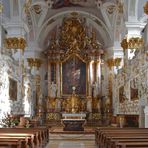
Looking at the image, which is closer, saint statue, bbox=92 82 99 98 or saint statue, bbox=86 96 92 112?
saint statue, bbox=86 96 92 112

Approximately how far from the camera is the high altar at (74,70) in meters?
28.5

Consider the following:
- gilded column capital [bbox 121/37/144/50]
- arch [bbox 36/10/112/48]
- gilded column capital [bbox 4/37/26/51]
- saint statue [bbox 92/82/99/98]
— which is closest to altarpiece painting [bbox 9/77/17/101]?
gilded column capital [bbox 4/37/26/51]

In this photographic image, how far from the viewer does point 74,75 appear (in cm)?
2919

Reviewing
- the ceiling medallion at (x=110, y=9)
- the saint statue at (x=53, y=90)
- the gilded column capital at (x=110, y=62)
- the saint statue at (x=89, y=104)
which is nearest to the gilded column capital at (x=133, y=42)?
the ceiling medallion at (x=110, y=9)

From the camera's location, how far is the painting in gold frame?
29.0 metres

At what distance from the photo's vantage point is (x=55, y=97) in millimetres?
28594

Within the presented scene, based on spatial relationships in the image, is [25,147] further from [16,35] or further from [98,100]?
[98,100]

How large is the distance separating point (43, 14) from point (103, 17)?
14.8 ft

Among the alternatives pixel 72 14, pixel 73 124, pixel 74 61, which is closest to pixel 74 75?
pixel 74 61

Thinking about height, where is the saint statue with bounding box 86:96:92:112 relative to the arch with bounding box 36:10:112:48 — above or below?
below

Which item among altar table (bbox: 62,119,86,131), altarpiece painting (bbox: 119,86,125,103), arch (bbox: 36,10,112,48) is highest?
arch (bbox: 36,10,112,48)

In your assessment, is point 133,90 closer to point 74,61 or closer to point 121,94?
point 121,94

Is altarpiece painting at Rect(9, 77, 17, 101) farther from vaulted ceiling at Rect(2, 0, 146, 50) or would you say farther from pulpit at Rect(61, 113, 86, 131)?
vaulted ceiling at Rect(2, 0, 146, 50)

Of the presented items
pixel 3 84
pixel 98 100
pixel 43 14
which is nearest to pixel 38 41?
pixel 43 14
